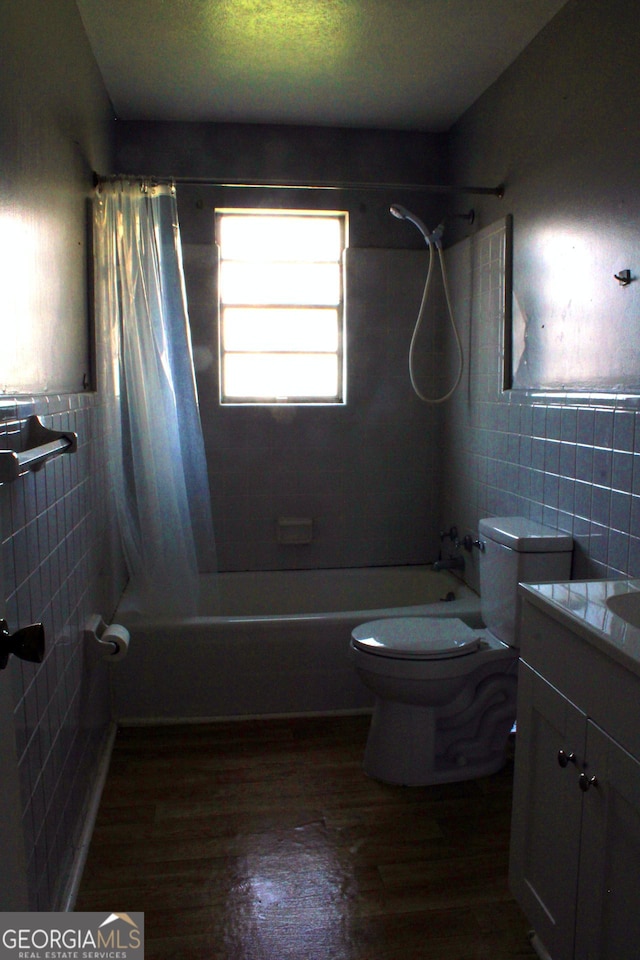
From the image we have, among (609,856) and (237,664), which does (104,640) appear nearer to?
(237,664)

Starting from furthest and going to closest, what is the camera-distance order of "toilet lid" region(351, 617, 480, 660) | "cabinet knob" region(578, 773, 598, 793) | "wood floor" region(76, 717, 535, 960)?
"toilet lid" region(351, 617, 480, 660) → "wood floor" region(76, 717, 535, 960) → "cabinet knob" region(578, 773, 598, 793)

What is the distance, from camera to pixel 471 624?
9.91 ft

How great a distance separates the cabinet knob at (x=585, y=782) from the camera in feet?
4.53

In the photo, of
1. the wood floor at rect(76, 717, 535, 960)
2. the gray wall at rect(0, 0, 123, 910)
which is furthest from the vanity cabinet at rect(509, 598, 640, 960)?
the gray wall at rect(0, 0, 123, 910)

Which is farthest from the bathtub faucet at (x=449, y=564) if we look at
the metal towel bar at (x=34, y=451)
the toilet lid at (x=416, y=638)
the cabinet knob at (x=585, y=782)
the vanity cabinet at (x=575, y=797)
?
the metal towel bar at (x=34, y=451)

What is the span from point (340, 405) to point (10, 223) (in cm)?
227

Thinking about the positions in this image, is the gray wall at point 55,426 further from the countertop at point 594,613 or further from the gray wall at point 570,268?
the gray wall at point 570,268

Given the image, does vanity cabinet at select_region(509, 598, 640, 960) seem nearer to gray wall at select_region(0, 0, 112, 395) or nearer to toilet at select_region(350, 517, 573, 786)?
toilet at select_region(350, 517, 573, 786)

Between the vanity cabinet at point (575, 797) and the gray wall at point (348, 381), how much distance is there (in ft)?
6.76

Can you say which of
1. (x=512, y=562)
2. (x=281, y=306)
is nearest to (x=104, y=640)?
(x=512, y=562)

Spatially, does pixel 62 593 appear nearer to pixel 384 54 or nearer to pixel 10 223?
pixel 10 223

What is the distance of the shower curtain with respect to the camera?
9.00 ft

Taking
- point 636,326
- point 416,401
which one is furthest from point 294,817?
point 416,401

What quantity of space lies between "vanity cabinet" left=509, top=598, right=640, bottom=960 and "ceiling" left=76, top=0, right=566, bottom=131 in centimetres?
200
